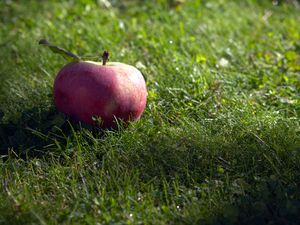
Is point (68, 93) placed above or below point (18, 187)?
above

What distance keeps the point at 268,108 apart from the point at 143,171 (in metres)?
1.09

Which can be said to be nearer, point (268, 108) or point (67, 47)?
point (268, 108)

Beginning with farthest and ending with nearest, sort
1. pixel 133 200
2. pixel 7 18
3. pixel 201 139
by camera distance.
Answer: pixel 7 18
pixel 201 139
pixel 133 200

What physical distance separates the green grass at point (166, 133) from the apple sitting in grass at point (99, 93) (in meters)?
0.07

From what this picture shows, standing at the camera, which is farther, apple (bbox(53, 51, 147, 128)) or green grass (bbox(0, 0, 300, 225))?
apple (bbox(53, 51, 147, 128))

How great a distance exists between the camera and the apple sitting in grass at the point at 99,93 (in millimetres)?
3195

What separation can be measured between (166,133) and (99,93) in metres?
0.41

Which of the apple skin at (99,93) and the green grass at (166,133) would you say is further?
the apple skin at (99,93)

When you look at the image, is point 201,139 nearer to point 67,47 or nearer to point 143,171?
point 143,171

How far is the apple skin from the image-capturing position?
3.20 meters

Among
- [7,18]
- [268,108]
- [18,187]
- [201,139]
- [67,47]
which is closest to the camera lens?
[18,187]

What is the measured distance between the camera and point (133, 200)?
2.63 m

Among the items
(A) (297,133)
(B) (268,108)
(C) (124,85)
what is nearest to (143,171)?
(C) (124,85)

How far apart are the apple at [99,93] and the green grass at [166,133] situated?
7cm
